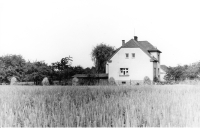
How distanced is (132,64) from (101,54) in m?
34.4

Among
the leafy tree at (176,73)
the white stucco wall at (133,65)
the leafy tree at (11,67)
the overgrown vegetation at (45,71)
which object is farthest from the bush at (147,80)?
the leafy tree at (11,67)

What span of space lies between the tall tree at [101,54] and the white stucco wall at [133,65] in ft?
106

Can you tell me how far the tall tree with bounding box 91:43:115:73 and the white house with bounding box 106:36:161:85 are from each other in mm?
32482

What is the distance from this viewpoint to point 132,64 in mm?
46031

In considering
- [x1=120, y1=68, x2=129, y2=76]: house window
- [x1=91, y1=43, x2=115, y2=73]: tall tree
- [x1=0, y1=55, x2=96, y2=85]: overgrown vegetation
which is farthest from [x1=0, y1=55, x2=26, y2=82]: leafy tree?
[x1=120, y1=68, x2=129, y2=76]: house window

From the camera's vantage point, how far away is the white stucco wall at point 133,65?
1781 inches

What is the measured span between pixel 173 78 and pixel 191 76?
9.48ft

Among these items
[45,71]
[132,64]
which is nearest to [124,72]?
[132,64]

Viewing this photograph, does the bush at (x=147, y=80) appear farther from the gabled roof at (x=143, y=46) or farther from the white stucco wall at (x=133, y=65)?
the gabled roof at (x=143, y=46)

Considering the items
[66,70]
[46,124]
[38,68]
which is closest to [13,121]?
[46,124]

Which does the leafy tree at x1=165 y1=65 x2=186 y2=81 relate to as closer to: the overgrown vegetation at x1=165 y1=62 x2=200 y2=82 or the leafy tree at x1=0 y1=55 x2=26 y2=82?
the overgrown vegetation at x1=165 y1=62 x2=200 y2=82

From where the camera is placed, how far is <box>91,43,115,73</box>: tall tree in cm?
7981

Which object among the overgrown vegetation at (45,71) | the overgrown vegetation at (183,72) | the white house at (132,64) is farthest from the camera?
the white house at (132,64)

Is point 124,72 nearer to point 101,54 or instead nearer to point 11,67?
point 11,67
